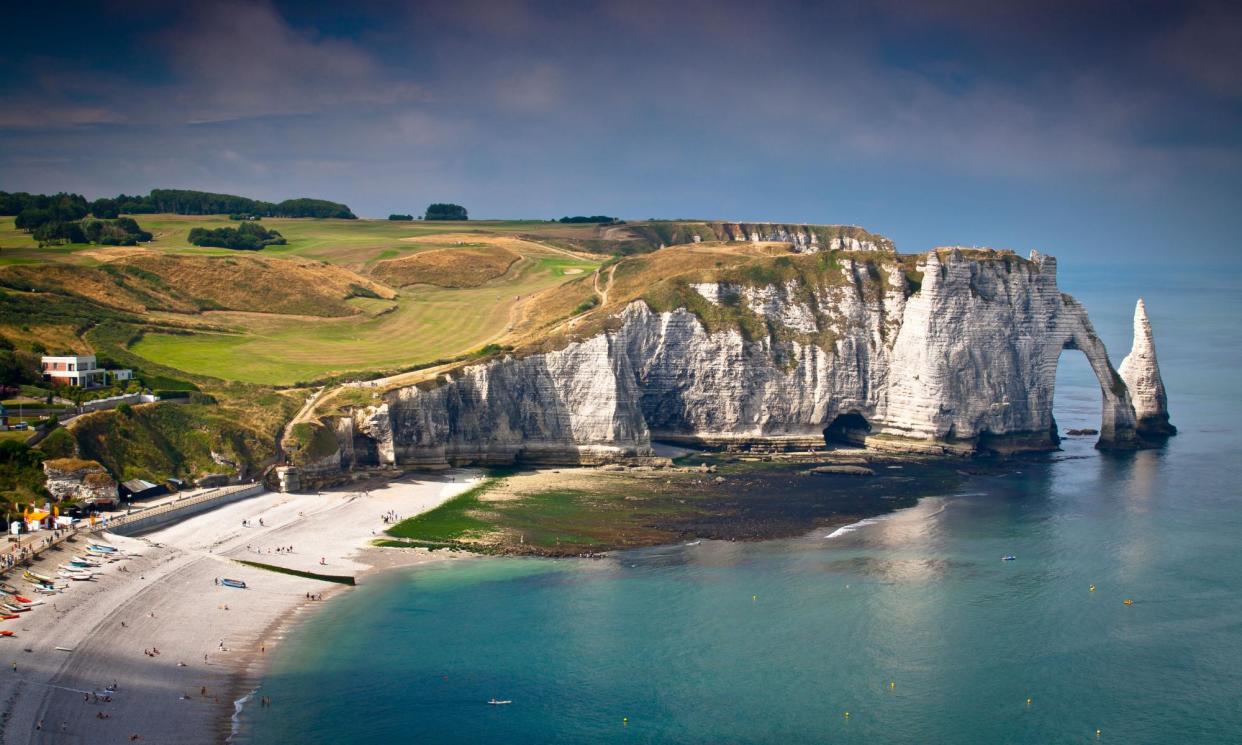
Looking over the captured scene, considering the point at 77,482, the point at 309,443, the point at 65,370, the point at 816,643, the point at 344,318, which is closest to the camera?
the point at 816,643

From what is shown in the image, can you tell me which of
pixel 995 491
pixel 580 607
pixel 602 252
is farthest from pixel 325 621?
pixel 602 252

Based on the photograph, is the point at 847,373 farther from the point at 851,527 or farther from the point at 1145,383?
the point at 851,527

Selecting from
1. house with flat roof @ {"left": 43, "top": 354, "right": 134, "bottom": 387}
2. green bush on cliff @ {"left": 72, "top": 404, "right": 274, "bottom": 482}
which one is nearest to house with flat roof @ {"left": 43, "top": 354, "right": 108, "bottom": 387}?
house with flat roof @ {"left": 43, "top": 354, "right": 134, "bottom": 387}

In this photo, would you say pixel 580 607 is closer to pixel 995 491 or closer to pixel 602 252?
pixel 995 491

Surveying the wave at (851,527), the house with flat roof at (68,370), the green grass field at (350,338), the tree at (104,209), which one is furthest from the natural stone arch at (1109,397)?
the tree at (104,209)

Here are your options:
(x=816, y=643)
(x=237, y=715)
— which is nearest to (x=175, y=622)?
(x=237, y=715)

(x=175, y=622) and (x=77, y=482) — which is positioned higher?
(x=77, y=482)

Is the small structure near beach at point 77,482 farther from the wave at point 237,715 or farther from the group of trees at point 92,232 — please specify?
the group of trees at point 92,232
